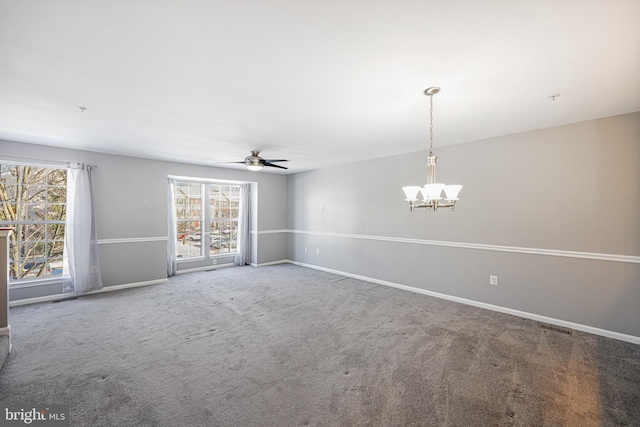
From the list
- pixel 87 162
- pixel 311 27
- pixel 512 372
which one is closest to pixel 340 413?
pixel 512 372

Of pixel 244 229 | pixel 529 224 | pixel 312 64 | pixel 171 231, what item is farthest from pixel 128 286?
pixel 529 224

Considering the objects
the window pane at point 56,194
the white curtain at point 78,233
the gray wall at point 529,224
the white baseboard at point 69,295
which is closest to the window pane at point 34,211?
the window pane at point 56,194

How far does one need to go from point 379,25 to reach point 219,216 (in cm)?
618

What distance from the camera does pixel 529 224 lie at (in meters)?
3.59

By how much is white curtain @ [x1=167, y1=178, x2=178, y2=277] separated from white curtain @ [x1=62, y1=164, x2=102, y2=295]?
145cm

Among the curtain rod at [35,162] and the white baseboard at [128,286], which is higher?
the curtain rod at [35,162]

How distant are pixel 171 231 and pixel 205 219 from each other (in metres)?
0.84

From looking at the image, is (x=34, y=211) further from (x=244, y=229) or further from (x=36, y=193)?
(x=244, y=229)

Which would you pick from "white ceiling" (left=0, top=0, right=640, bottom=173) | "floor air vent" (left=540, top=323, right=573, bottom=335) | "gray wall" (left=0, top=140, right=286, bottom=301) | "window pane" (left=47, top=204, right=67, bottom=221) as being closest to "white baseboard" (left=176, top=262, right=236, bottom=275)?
"gray wall" (left=0, top=140, right=286, bottom=301)

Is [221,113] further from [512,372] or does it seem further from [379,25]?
[512,372]

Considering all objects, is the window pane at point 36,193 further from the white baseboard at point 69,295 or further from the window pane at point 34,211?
the white baseboard at point 69,295

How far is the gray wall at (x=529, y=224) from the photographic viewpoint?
302 cm

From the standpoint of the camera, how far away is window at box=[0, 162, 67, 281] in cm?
416

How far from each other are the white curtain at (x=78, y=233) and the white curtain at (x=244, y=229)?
3057mm
